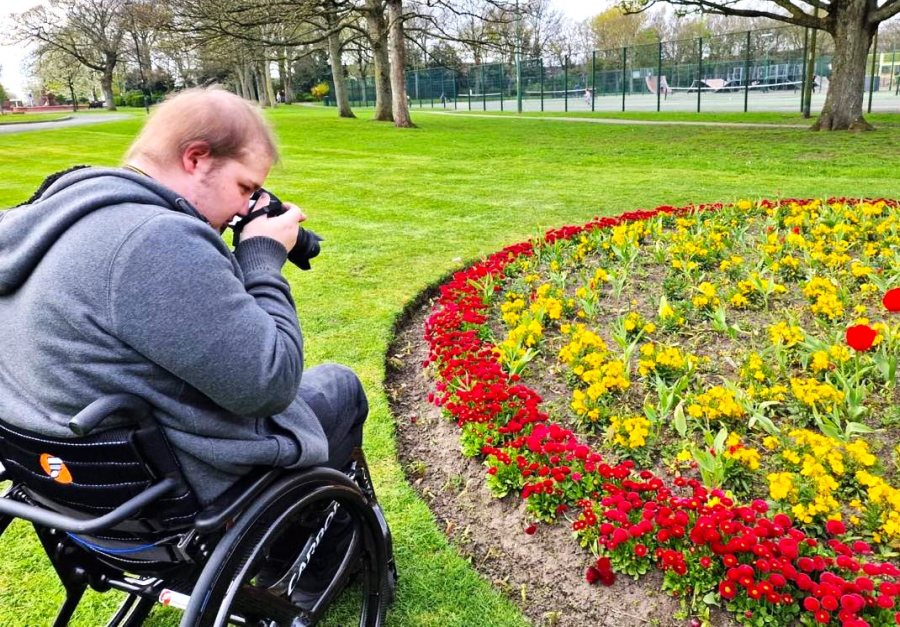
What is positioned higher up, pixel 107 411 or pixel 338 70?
pixel 338 70

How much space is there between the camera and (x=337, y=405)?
6.63ft

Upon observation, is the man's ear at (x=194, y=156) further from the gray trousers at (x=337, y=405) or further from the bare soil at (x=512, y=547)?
the bare soil at (x=512, y=547)

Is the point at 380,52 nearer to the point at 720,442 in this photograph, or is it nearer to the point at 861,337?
the point at 861,337

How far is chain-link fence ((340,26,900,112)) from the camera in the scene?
2409 cm

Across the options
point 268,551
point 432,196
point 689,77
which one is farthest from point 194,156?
point 689,77

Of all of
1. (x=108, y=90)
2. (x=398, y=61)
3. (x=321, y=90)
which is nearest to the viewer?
(x=398, y=61)

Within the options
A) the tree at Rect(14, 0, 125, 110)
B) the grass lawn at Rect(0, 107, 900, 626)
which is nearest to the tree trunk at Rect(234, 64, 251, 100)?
the tree at Rect(14, 0, 125, 110)

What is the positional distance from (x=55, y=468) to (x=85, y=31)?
53071 mm

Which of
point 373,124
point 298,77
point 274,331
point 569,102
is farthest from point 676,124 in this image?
point 298,77

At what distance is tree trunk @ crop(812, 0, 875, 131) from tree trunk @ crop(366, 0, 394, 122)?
1121cm

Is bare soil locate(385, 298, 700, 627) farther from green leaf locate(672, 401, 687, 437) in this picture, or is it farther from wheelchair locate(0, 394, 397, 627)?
wheelchair locate(0, 394, 397, 627)

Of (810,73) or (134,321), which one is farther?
(810,73)

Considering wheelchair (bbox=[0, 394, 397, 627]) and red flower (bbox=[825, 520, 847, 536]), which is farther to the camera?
red flower (bbox=[825, 520, 847, 536])

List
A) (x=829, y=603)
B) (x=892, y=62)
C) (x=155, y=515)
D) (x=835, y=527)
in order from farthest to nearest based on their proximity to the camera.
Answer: (x=892, y=62), (x=835, y=527), (x=829, y=603), (x=155, y=515)
